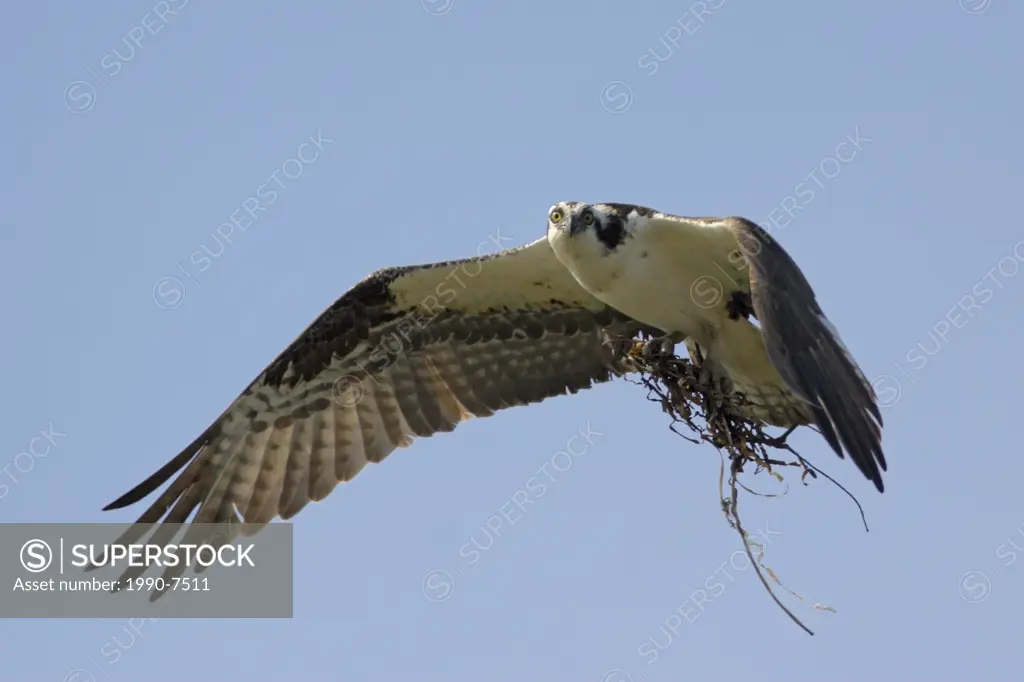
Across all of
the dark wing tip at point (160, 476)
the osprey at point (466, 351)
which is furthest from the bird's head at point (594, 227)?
the dark wing tip at point (160, 476)

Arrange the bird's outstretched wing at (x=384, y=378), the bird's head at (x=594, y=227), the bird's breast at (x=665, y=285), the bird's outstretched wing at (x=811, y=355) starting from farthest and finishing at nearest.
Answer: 1. the bird's outstretched wing at (x=384, y=378)
2. the bird's breast at (x=665, y=285)
3. the bird's head at (x=594, y=227)
4. the bird's outstretched wing at (x=811, y=355)

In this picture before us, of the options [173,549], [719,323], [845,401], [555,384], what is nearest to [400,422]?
[555,384]

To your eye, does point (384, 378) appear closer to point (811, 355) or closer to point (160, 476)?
point (160, 476)

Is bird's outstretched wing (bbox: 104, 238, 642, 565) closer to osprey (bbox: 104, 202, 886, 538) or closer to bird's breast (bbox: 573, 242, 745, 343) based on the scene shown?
osprey (bbox: 104, 202, 886, 538)

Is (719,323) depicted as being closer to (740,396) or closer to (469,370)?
(740,396)

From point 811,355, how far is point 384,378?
464cm

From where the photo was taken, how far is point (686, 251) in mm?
9992

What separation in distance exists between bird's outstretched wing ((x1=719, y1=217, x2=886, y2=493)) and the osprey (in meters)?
0.93

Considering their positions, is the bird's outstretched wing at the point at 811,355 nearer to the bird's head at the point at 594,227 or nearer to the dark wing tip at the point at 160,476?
the bird's head at the point at 594,227

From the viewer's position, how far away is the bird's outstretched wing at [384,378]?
445 inches

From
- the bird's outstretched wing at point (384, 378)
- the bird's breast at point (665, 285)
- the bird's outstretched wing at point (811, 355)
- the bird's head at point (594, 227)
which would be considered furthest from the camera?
the bird's outstretched wing at point (384, 378)

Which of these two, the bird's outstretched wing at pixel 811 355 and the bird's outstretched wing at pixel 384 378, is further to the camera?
the bird's outstretched wing at pixel 384 378

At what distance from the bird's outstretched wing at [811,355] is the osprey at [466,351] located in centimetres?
93

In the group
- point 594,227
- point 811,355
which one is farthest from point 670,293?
point 811,355
